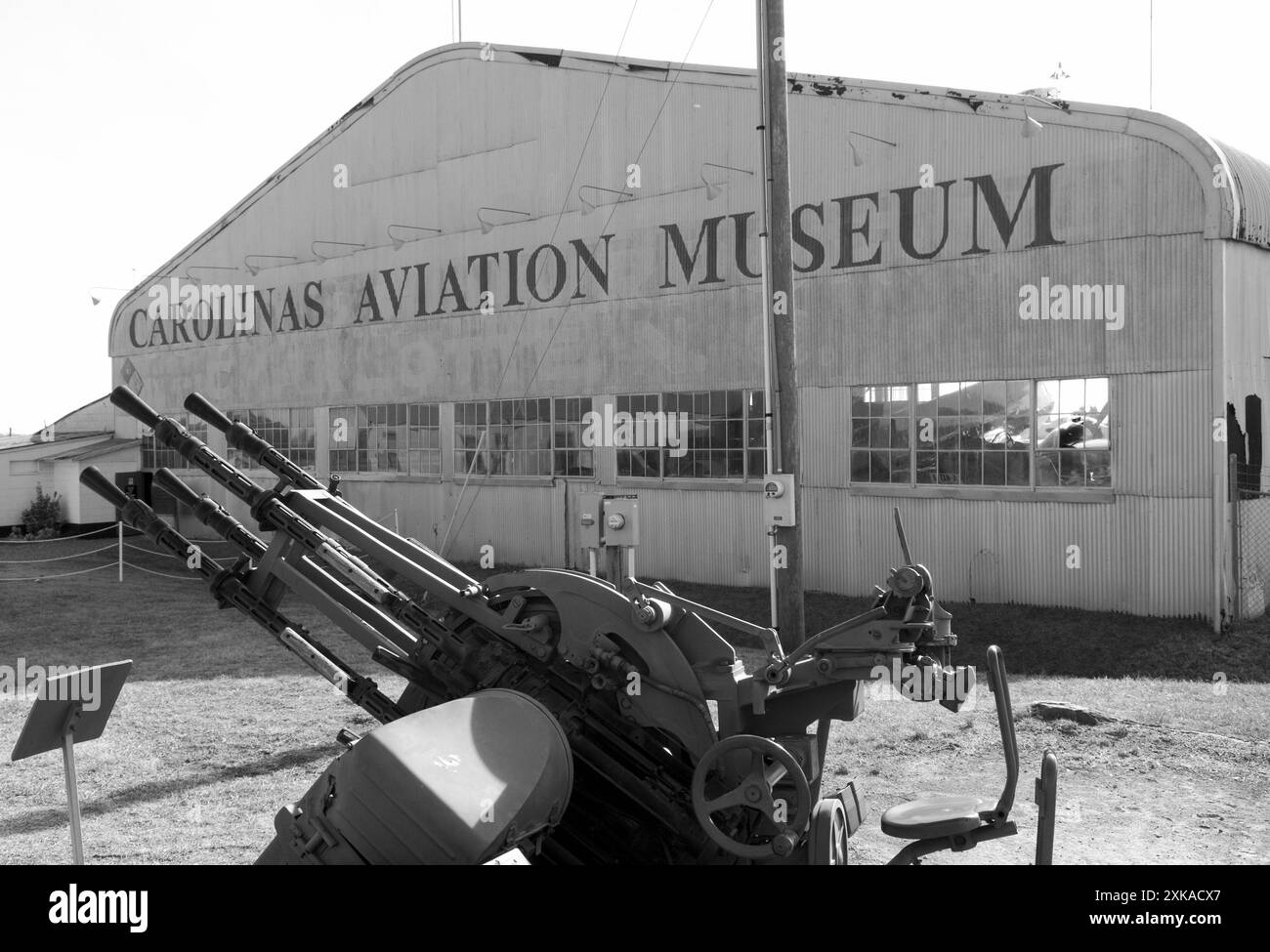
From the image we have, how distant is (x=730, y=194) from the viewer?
16.4 meters

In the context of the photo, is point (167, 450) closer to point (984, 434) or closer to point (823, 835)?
point (984, 434)

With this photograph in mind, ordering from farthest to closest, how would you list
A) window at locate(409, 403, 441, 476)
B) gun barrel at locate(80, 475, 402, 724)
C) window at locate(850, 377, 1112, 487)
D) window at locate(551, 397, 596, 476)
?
window at locate(409, 403, 441, 476) < window at locate(551, 397, 596, 476) < window at locate(850, 377, 1112, 487) < gun barrel at locate(80, 475, 402, 724)

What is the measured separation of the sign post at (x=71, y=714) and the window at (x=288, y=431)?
1834cm

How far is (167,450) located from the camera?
28234 mm

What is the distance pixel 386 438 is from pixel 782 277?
13139 mm

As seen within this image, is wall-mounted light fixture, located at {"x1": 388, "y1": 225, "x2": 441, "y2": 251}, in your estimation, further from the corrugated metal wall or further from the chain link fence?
the chain link fence

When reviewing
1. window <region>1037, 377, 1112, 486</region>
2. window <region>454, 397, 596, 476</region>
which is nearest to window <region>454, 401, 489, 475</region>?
window <region>454, 397, 596, 476</region>

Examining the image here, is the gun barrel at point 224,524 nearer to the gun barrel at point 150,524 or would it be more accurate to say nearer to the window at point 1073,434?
the gun barrel at point 150,524

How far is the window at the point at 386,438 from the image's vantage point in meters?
21.4

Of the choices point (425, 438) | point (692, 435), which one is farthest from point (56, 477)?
point (692, 435)

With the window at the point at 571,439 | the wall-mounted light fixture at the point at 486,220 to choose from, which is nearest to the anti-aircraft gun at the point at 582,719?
the window at the point at 571,439

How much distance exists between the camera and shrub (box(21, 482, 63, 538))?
27.4 m

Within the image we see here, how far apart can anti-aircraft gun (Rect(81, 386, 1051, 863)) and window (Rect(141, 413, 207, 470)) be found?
22.4 metres

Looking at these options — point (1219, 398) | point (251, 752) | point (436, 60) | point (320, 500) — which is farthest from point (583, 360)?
point (320, 500)
